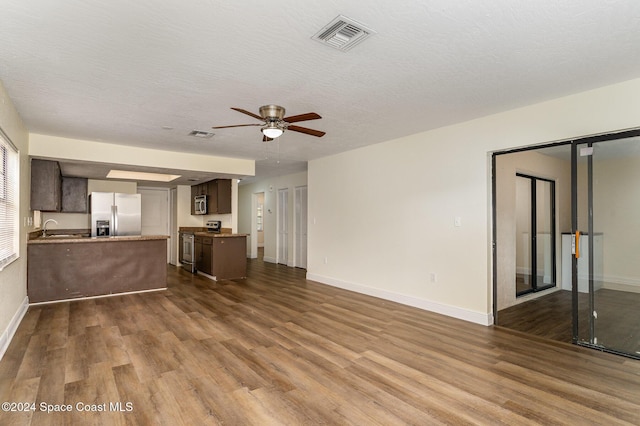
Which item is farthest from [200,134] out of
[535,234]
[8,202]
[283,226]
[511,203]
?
[535,234]

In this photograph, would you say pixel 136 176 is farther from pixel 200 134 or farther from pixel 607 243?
pixel 607 243

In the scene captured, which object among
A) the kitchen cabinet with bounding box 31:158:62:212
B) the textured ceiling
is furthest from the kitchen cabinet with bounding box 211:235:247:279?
the textured ceiling

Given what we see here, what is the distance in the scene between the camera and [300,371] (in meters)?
2.82

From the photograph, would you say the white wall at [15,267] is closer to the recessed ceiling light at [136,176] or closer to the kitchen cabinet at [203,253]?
the recessed ceiling light at [136,176]

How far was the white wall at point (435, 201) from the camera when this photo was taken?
11.4 feet

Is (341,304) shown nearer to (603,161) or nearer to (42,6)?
(603,161)

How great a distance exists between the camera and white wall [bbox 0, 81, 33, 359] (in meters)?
3.18

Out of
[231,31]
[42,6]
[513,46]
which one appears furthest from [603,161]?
[42,6]

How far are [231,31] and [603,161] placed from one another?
3656 millimetres

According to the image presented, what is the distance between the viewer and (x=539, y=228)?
5898 millimetres

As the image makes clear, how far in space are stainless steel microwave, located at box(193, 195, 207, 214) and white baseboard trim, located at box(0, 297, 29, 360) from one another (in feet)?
13.1

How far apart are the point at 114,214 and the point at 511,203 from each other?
7.58m

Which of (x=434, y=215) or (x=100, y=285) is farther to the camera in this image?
(x=100, y=285)

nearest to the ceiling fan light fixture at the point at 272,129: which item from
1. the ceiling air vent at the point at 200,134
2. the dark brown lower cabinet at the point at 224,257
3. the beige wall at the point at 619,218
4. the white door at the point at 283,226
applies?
the ceiling air vent at the point at 200,134
